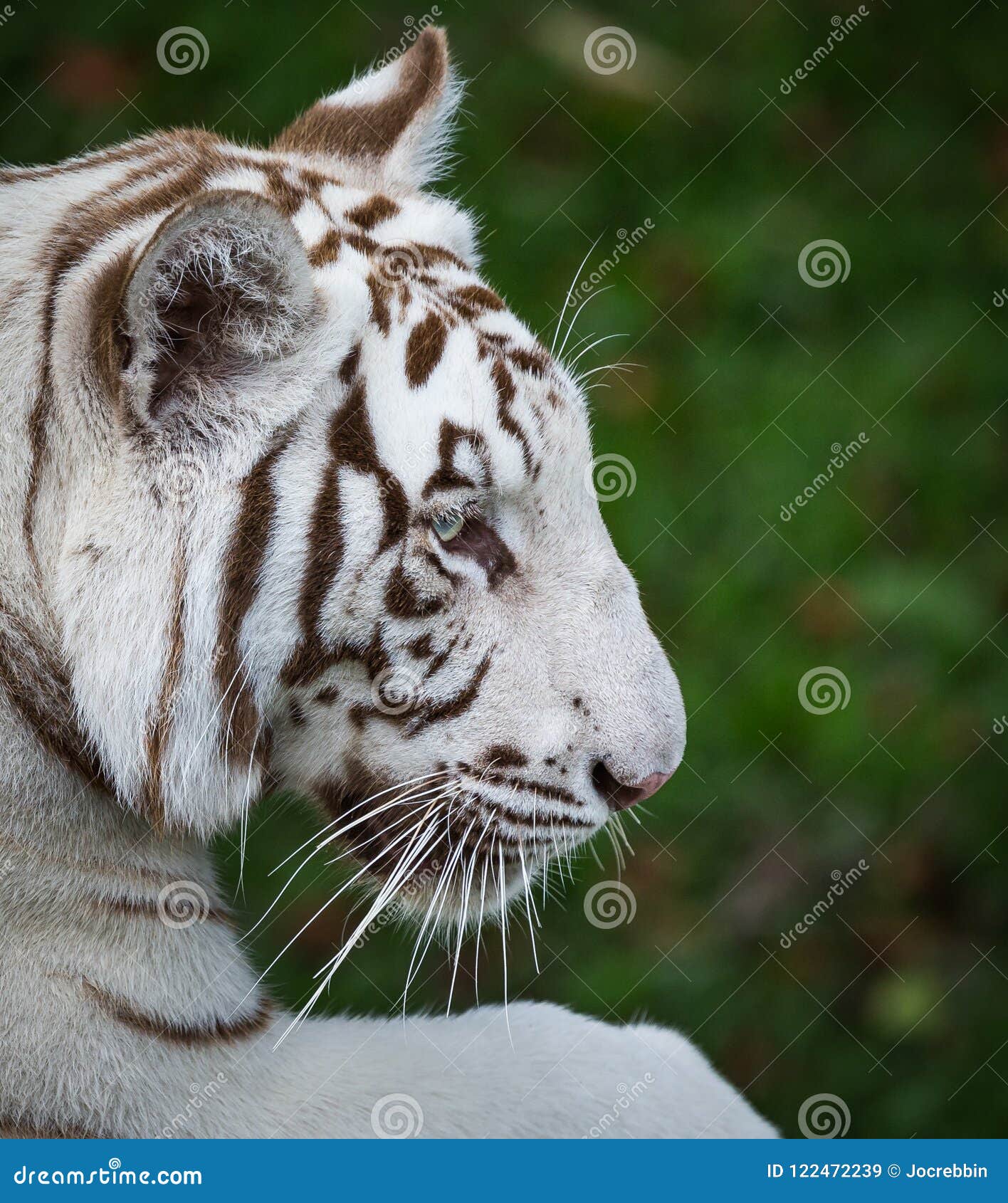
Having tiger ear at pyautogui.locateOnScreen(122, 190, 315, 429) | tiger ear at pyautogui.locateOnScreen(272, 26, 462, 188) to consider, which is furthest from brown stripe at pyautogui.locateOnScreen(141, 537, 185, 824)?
tiger ear at pyautogui.locateOnScreen(272, 26, 462, 188)

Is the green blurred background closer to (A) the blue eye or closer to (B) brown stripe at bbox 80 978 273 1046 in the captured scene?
(B) brown stripe at bbox 80 978 273 1046

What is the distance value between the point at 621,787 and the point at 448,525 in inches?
13.7

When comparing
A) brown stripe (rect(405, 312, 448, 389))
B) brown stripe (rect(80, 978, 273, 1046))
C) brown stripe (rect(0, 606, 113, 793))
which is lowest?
brown stripe (rect(80, 978, 273, 1046))

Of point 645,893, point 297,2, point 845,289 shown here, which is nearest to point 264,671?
point 645,893

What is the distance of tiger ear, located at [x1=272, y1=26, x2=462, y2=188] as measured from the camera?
5.77 feet

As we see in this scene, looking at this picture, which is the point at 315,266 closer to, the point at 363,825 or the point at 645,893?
the point at 363,825

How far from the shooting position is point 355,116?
178cm

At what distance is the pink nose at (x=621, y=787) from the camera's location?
1.48 m

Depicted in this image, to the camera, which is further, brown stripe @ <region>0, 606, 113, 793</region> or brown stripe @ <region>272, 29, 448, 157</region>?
brown stripe @ <region>272, 29, 448, 157</region>

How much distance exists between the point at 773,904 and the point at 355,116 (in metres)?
1.97

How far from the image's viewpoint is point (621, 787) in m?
1.50

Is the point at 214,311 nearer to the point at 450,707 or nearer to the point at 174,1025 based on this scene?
the point at 450,707

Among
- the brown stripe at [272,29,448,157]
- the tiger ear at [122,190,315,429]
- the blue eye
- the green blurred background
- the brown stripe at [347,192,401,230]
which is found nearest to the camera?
the tiger ear at [122,190,315,429]

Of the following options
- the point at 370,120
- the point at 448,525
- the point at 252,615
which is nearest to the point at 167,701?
the point at 252,615
